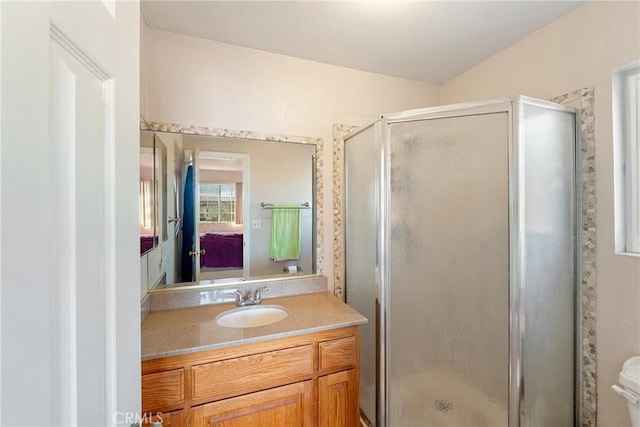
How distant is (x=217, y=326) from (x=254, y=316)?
0.97 feet

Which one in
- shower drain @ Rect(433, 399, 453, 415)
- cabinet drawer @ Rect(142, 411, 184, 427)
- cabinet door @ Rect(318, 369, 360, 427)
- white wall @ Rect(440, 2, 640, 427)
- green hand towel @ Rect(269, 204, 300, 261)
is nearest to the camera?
cabinet drawer @ Rect(142, 411, 184, 427)

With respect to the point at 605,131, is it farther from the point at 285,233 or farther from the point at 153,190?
the point at 153,190

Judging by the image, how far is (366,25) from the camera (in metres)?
1.57

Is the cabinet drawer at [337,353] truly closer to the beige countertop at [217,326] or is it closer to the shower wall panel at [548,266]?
the beige countertop at [217,326]

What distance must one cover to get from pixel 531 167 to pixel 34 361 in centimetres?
175

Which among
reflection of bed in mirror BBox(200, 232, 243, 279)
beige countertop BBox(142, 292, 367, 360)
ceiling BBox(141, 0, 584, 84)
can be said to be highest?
ceiling BBox(141, 0, 584, 84)

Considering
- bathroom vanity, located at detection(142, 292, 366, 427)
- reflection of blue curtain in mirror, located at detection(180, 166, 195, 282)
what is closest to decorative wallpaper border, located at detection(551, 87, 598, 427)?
bathroom vanity, located at detection(142, 292, 366, 427)

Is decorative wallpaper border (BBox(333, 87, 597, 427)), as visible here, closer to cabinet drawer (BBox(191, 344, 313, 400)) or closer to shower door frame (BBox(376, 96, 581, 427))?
shower door frame (BBox(376, 96, 581, 427))

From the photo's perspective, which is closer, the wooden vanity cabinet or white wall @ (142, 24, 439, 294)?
the wooden vanity cabinet

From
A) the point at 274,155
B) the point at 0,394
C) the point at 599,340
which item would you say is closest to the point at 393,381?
the point at 599,340

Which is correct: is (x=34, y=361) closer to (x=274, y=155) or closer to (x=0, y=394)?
(x=0, y=394)

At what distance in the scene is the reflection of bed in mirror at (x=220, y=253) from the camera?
5.67ft

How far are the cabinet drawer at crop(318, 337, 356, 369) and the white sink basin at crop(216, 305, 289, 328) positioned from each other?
0.31 m

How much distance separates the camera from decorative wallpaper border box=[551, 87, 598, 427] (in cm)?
138
